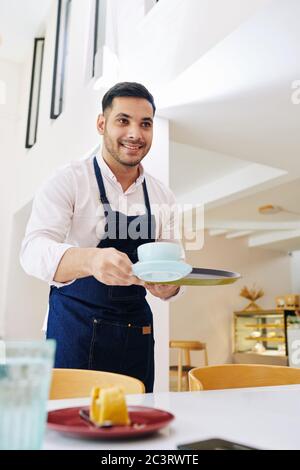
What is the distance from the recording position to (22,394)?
454mm

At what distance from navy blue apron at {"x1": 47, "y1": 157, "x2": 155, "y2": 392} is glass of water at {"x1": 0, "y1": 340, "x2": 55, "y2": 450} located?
0.97m

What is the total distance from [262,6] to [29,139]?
3.71m

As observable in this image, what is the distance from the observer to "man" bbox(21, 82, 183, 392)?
55.1 inches

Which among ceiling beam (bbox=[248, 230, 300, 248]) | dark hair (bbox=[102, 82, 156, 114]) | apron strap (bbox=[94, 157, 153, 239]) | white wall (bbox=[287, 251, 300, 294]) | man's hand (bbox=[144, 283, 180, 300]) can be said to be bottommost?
man's hand (bbox=[144, 283, 180, 300])

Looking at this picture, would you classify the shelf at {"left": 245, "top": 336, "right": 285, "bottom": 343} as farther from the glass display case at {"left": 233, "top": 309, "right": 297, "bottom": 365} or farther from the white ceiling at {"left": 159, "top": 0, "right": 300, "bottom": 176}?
the white ceiling at {"left": 159, "top": 0, "right": 300, "bottom": 176}

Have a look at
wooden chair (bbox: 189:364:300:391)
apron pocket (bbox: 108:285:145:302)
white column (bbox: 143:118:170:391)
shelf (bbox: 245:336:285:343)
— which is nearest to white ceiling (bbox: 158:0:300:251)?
white column (bbox: 143:118:170:391)

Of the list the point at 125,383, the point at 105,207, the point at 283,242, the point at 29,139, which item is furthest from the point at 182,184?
the point at 125,383

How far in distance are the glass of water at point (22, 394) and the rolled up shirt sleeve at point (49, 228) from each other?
2.49ft

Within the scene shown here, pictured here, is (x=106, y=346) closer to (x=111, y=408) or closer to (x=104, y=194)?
(x=104, y=194)

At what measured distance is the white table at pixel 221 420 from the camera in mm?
561

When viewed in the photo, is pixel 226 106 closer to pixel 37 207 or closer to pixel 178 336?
pixel 37 207

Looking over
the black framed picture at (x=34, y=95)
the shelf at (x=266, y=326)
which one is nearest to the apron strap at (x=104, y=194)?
the black framed picture at (x=34, y=95)

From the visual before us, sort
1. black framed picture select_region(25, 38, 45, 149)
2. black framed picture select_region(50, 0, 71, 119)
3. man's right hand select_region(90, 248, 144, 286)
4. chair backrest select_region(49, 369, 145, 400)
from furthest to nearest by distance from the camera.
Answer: black framed picture select_region(25, 38, 45, 149)
black framed picture select_region(50, 0, 71, 119)
chair backrest select_region(49, 369, 145, 400)
man's right hand select_region(90, 248, 144, 286)

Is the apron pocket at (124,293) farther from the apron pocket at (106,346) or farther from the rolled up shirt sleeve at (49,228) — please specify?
the rolled up shirt sleeve at (49,228)
